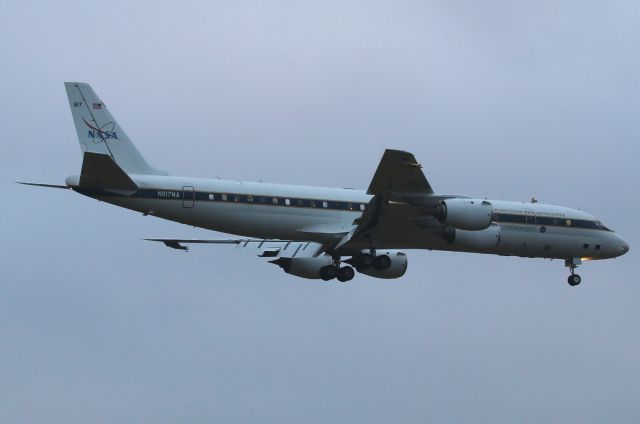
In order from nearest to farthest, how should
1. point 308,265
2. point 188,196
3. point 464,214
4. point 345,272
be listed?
1. point 464,214
2. point 188,196
3. point 345,272
4. point 308,265

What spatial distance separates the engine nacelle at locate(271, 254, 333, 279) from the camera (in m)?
49.6

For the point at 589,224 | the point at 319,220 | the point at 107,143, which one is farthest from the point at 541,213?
the point at 107,143

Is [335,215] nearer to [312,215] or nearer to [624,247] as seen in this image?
[312,215]

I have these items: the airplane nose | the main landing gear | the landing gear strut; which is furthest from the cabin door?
the airplane nose

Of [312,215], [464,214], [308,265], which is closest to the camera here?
[464,214]

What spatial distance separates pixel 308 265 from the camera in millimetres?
49688

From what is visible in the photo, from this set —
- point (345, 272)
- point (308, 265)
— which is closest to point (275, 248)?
point (308, 265)

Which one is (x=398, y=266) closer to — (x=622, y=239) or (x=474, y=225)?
(x=474, y=225)

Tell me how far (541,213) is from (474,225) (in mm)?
6279

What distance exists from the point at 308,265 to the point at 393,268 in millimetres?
3260

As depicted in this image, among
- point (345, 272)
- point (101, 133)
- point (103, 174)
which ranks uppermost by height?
point (101, 133)

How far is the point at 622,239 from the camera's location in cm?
5225

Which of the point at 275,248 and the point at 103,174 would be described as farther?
the point at 275,248

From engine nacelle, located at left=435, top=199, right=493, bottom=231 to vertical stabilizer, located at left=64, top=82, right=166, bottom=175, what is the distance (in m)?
10.3
